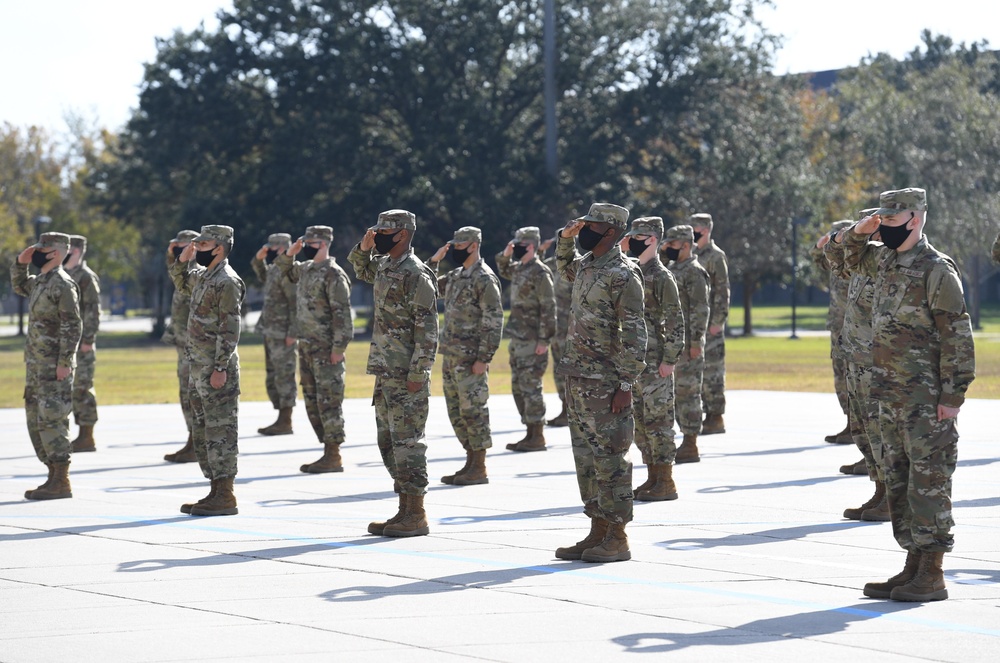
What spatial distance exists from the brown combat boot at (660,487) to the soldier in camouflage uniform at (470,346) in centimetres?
174

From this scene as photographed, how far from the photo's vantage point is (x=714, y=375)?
16.7 m

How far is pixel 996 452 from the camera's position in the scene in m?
14.9

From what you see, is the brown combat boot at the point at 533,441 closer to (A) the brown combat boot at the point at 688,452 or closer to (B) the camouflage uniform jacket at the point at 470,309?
(A) the brown combat boot at the point at 688,452

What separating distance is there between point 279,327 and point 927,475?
35.5 ft

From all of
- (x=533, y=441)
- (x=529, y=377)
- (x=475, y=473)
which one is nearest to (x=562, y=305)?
(x=529, y=377)

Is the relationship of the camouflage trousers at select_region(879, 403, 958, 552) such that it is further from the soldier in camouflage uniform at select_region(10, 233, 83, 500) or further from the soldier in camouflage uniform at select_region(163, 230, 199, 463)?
the soldier in camouflage uniform at select_region(163, 230, 199, 463)

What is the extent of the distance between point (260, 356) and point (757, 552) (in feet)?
105

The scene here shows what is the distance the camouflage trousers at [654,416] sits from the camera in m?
11.7

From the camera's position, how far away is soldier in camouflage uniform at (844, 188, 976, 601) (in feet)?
25.2

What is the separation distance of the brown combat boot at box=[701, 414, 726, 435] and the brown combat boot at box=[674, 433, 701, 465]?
9.30 feet

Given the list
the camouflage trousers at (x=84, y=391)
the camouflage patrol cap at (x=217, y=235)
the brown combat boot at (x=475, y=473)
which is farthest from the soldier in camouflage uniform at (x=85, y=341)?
the brown combat boot at (x=475, y=473)

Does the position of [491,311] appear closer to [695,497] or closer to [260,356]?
[695,497]

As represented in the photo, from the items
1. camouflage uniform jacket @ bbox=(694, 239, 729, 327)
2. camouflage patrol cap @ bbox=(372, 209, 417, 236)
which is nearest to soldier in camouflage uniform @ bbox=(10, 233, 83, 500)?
camouflage patrol cap @ bbox=(372, 209, 417, 236)

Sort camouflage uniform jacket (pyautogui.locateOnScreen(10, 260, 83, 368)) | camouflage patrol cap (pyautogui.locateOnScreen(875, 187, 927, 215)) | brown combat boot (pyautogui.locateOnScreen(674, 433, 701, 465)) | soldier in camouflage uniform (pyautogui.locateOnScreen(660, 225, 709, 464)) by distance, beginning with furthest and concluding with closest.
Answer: brown combat boot (pyautogui.locateOnScreen(674, 433, 701, 465)), soldier in camouflage uniform (pyautogui.locateOnScreen(660, 225, 709, 464)), camouflage uniform jacket (pyautogui.locateOnScreen(10, 260, 83, 368)), camouflage patrol cap (pyautogui.locateOnScreen(875, 187, 927, 215))
